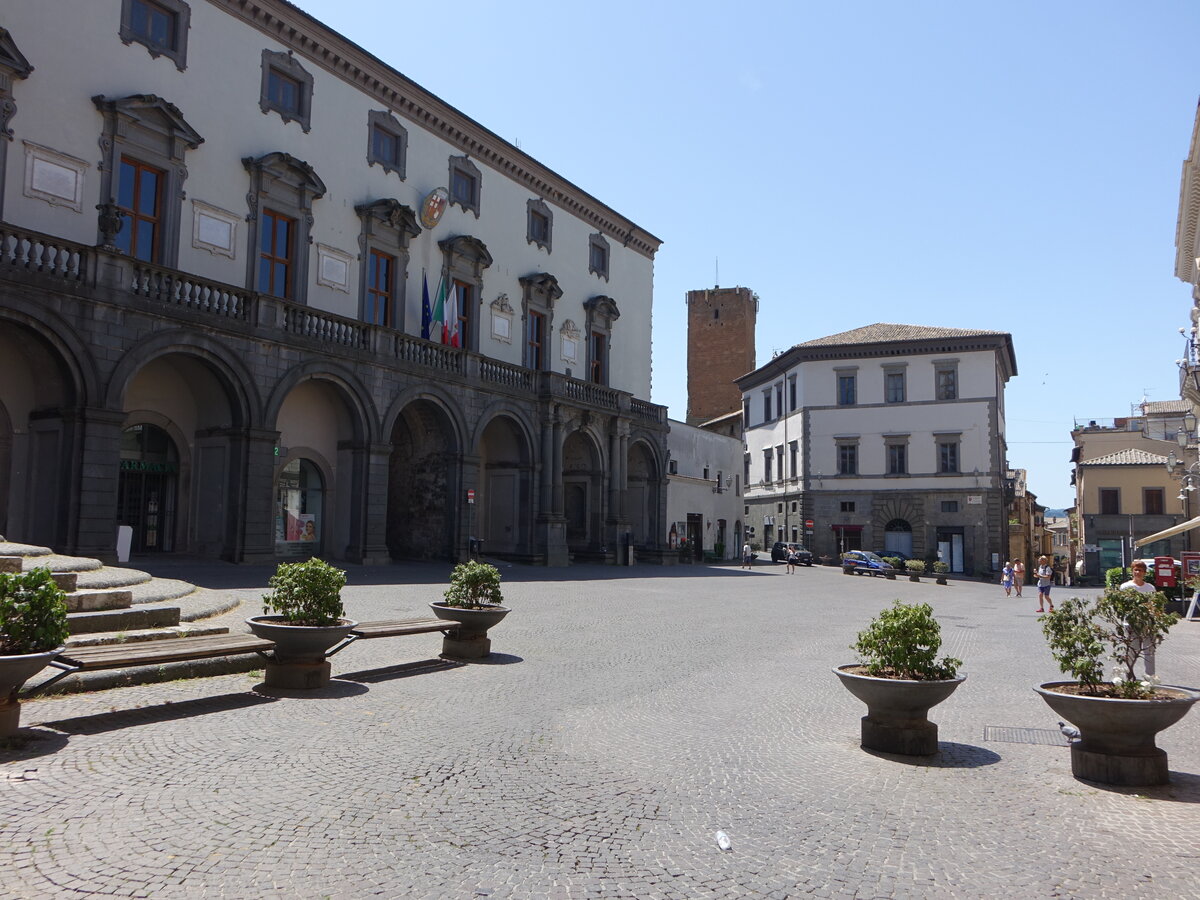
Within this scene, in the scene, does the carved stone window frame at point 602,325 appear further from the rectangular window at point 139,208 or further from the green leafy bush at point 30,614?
the green leafy bush at point 30,614

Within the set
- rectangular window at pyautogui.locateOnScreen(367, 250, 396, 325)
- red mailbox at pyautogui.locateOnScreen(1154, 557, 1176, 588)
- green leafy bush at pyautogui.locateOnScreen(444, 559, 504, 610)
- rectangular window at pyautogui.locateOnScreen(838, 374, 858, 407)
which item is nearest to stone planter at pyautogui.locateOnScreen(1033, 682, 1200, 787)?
green leafy bush at pyautogui.locateOnScreen(444, 559, 504, 610)

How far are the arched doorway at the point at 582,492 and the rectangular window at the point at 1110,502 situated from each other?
39934mm

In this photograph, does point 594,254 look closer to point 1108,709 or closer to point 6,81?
point 6,81

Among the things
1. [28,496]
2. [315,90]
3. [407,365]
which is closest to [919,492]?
[407,365]

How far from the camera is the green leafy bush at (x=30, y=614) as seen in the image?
20.9 feet

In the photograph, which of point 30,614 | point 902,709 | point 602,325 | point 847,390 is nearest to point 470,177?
point 602,325

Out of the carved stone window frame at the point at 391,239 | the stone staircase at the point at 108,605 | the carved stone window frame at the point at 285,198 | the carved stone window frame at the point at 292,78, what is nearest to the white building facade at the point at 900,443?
the carved stone window frame at the point at 391,239

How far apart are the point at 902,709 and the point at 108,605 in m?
8.52

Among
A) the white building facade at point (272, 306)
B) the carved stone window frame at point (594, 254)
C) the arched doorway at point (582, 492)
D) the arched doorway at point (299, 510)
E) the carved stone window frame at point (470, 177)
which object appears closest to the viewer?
the white building facade at point (272, 306)

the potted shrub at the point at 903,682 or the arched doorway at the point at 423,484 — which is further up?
the arched doorway at the point at 423,484

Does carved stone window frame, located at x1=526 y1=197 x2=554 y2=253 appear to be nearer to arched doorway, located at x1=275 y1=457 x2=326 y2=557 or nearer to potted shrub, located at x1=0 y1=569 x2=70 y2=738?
arched doorway, located at x1=275 y1=457 x2=326 y2=557

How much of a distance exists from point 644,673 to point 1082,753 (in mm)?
5399

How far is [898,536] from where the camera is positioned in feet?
184

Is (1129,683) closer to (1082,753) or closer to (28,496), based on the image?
(1082,753)
